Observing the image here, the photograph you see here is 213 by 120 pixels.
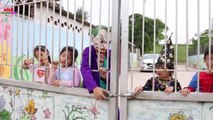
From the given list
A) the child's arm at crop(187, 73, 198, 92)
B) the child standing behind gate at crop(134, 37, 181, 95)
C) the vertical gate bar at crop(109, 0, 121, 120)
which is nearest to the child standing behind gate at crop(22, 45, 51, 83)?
the vertical gate bar at crop(109, 0, 121, 120)

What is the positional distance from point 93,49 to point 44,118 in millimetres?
898

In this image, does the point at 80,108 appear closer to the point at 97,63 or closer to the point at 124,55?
the point at 97,63

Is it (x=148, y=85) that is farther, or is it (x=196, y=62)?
(x=148, y=85)

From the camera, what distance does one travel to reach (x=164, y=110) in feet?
9.08

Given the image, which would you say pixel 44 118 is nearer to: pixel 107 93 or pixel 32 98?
pixel 32 98

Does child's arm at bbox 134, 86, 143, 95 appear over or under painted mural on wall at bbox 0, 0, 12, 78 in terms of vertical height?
under

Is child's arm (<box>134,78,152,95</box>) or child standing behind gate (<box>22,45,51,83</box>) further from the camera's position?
child standing behind gate (<box>22,45,51,83</box>)

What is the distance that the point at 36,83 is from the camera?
3479mm

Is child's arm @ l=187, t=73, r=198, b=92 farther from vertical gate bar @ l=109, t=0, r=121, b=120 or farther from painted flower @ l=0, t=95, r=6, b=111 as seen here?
painted flower @ l=0, t=95, r=6, b=111

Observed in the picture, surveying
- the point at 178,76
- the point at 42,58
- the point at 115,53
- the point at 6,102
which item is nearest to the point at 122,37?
the point at 115,53

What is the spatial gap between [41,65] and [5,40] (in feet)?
3.04

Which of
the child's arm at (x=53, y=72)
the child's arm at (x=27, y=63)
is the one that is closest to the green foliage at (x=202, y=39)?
the child's arm at (x=53, y=72)

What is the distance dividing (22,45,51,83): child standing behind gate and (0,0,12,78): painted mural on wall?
531mm

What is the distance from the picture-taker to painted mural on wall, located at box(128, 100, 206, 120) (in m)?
2.72
